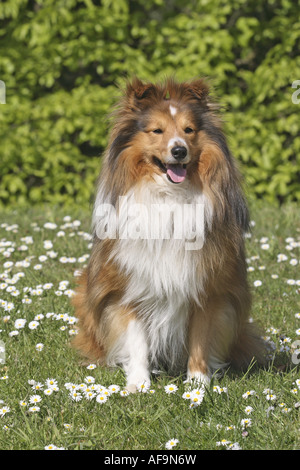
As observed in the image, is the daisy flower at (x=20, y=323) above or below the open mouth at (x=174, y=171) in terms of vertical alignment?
below

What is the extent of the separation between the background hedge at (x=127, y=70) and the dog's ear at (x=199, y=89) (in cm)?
350

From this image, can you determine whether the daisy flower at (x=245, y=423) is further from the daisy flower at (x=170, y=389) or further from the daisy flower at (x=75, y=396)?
the daisy flower at (x=75, y=396)

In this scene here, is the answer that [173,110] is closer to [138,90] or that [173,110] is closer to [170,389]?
[138,90]

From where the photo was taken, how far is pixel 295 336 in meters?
4.32

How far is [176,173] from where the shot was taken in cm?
352

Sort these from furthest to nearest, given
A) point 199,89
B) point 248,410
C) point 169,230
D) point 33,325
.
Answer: point 33,325 → point 199,89 → point 169,230 → point 248,410

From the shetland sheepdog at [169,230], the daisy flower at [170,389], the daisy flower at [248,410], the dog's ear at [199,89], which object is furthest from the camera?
the dog's ear at [199,89]

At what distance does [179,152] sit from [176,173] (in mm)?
131

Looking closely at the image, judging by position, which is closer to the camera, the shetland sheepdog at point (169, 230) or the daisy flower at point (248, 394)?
the daisy flower at point (248, 394)

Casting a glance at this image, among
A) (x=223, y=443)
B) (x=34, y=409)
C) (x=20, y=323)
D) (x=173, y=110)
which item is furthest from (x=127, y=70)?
(x=223, y=443)

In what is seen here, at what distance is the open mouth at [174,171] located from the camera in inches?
138

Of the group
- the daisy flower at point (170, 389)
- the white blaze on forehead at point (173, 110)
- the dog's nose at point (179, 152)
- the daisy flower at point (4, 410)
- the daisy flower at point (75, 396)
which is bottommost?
the daisy flower at point (4, 410)

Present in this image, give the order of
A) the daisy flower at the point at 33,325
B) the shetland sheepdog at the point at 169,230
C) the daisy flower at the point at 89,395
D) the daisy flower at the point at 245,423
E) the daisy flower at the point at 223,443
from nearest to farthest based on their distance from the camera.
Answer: the daisy flower at the point at 223,443 < the daisy flower at the point at 245,423 < the daisy flower at the point at 89,395 < the shetland sheepdog at the point at 169,230 < the daisy flower at the point at 33,325

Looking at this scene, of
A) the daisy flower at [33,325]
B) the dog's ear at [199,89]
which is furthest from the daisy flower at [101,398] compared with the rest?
the dog's ear at [199,89]
